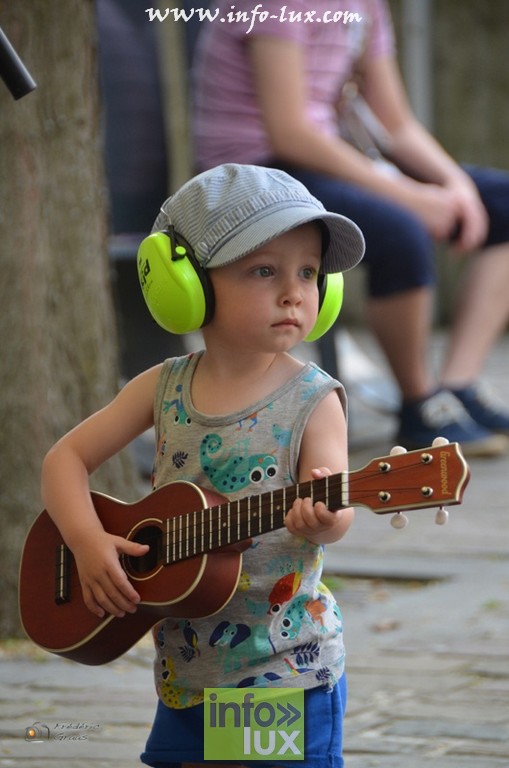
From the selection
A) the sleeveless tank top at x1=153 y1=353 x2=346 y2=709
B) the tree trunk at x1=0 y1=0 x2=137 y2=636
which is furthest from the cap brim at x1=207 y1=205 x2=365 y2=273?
the tree trunk at x1=0 y1=0 x2=137 y2=636

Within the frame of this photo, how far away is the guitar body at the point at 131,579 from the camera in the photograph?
218cm

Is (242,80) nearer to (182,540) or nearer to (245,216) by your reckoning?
(245,216)

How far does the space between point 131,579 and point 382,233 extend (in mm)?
3288

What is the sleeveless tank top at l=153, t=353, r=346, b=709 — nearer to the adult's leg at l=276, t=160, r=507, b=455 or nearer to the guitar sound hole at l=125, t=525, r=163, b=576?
the guitar sound hole at l=125, t=525, r=163, b=576

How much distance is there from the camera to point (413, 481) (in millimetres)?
1931

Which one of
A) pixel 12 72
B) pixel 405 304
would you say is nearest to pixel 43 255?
pixel 12 72

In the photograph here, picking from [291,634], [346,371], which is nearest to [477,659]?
[291,634]

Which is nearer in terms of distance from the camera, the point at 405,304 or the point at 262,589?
the point at 262,589

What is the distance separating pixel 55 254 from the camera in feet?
12.3

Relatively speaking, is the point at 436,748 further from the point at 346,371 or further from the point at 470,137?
the point at 470,137

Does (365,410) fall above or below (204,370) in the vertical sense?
below

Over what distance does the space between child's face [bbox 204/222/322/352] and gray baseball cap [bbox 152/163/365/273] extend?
0.04 m

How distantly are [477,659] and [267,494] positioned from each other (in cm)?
156

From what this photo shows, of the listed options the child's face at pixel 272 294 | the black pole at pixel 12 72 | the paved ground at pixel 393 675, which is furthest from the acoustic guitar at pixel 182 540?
the black pole at pixel 12 72
